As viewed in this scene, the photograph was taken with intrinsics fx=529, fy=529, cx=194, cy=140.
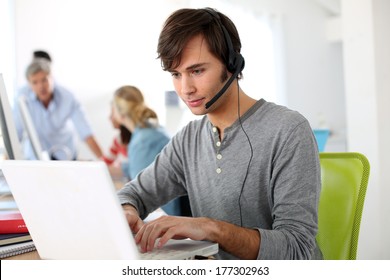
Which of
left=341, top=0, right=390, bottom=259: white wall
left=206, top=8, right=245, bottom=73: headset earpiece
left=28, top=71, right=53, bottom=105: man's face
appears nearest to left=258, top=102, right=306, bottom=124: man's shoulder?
left=206, top=8, right=245, bottom=73: headset earpiece

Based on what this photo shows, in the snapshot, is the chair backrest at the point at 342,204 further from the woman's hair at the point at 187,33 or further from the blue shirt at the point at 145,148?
the blue shirt at the point at 145,148

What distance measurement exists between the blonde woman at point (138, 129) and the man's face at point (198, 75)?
1016mm

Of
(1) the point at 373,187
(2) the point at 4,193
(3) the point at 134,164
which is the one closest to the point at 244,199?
(2) the point at 4,193

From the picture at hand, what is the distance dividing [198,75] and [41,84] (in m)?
2.80

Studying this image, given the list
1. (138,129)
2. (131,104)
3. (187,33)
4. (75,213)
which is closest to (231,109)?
(187,33)

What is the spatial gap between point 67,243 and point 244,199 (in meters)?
0.44

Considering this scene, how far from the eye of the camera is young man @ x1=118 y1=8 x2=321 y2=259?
39.2 inches

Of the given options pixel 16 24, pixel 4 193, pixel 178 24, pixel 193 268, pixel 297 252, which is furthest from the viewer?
pixel 16 24

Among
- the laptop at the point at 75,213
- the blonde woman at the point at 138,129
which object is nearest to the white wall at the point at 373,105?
the blonde woman at the point at 138,129

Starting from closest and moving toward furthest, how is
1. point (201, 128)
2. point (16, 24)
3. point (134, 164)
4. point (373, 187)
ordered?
1. point (201, 128)
2. point (134, 164)
3. point (373, 187)
4. point (16, 24)

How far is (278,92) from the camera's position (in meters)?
5.43

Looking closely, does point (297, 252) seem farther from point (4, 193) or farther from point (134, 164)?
point (134, 164)

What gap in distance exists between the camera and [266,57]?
5.37 metres

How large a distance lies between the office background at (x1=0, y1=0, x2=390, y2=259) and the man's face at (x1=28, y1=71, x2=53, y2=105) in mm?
806
